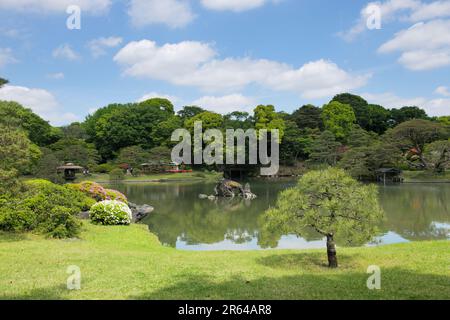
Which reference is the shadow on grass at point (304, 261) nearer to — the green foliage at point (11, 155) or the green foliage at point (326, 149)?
the green foliage at point (11, 155)

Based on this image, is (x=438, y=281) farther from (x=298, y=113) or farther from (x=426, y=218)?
(x=298, y=113)

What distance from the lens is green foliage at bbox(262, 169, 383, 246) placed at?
724 cm

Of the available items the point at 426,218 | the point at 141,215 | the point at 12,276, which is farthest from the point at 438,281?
the point at 141,215

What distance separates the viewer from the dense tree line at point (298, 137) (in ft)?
126

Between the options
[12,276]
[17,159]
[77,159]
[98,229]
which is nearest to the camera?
[12,276]

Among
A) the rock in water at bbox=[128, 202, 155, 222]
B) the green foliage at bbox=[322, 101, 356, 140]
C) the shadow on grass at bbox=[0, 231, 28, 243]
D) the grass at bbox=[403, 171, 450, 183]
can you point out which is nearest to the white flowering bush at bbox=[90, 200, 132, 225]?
the rock in water at bbox=[128, 202, 155, 222]

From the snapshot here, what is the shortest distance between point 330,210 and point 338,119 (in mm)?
47023

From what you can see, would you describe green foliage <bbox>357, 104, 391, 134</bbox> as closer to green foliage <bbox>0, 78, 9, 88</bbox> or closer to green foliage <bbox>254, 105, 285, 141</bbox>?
green foliage <bbox>254, 105, 285, 141</bbox>

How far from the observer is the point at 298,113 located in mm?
54531

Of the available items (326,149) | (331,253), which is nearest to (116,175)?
(326,149)

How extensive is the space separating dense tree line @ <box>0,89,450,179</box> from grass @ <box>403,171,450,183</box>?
2.38 feet

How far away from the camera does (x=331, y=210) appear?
287 inches

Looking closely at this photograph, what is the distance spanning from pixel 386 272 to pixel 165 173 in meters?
40.0
